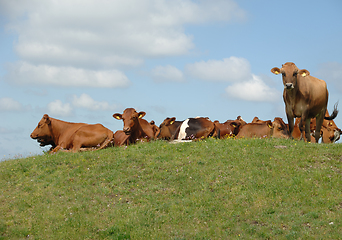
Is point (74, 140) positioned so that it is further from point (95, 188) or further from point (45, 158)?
point (95, 188)

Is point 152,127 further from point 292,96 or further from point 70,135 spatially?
point 292,96

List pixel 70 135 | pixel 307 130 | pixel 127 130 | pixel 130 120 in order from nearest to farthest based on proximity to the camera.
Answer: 1. pixel 127 130
2. pixel 130 120
3. pixel 70 135
4. pixel 307 130

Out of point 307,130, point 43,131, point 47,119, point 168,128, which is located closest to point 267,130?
point 307,130

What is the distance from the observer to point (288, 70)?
2059 centimetres

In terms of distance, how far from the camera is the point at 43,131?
21.4 m

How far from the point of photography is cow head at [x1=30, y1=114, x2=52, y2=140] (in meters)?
21.4

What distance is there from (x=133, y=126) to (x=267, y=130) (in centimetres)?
938

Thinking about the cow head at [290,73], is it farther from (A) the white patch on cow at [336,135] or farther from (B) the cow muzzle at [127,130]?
(A) the white patch on cow at [336,135]

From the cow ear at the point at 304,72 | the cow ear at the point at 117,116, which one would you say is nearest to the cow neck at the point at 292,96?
the cow ear at the point at 304,72

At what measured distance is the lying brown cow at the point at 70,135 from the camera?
20.7m

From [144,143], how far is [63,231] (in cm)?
844

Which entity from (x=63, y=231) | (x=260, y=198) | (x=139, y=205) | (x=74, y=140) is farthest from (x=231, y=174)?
(x=74, y=140)

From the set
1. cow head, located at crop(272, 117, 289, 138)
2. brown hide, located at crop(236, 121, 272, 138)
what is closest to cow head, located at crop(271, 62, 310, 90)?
cow head, located at crop(272, 117, 289, 138)

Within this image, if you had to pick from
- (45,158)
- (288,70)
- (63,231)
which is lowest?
(63,231)
